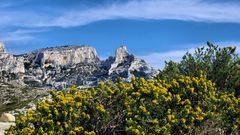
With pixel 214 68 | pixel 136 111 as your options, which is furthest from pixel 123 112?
pixel 214 68

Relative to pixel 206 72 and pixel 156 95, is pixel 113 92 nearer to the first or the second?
pixel 156 95

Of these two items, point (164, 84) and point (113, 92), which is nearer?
point (113, 92)

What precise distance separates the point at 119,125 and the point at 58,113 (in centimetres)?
205

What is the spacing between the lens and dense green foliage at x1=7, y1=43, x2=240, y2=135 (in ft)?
48.3

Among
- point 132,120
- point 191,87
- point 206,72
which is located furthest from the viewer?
point 206,72

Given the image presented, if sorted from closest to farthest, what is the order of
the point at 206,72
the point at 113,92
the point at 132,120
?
the point at 132,120, the point at 113,92, the point at 206,72

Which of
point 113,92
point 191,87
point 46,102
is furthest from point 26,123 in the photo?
point 191,87

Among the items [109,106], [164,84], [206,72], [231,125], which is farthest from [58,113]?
[206,72]

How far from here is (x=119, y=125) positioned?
50.7 feet

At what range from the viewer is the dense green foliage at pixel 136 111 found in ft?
48.3

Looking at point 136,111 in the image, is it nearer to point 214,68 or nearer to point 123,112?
point 123,112

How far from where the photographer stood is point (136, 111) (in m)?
Answer: 15.0

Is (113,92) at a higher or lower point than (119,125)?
higher

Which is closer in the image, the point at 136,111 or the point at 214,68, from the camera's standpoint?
the point at 136,111
